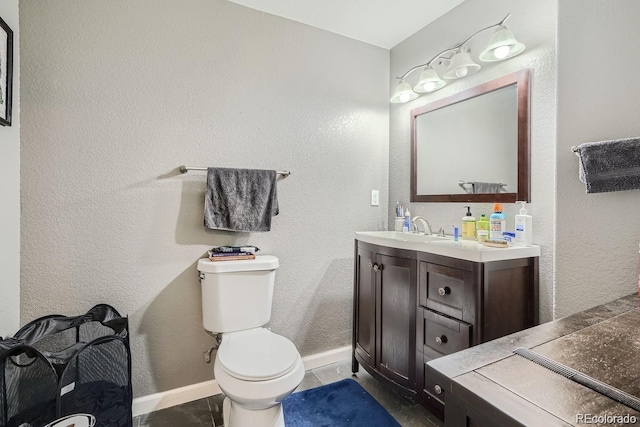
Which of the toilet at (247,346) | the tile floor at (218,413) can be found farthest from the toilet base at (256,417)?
the tile floor at (218,413)

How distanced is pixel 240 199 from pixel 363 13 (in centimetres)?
138

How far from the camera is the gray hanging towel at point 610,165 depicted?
3.46ft

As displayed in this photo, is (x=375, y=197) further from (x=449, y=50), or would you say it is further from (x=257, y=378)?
(x=257, y=378)

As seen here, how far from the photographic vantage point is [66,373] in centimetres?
111

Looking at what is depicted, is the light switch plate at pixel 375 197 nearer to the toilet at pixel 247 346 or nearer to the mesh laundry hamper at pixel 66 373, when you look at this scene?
the toilet at pixel 247 346

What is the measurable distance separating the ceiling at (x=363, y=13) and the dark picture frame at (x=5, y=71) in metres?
1.10

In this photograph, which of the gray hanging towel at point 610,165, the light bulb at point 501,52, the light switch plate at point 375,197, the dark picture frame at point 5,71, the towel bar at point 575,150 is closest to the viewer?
the gray hanging towel at point 610,165

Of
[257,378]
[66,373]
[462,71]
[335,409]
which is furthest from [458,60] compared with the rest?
[66,373]

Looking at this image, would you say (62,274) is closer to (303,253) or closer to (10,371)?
(10,371)

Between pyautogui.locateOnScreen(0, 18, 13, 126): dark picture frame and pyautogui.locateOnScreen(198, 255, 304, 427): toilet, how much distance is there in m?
1.04

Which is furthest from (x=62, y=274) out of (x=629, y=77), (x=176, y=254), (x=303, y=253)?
(x=629, y=77)

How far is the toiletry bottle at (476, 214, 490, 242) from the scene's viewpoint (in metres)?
1.67

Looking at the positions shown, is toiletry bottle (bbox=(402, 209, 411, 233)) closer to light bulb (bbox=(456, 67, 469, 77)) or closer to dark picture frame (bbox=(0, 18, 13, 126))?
light bulb (bbox=(456, 67, 469, 77))

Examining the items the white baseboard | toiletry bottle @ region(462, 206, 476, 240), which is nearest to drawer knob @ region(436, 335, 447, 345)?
toiletry bottle @ region(462, 206, 476, 240)
